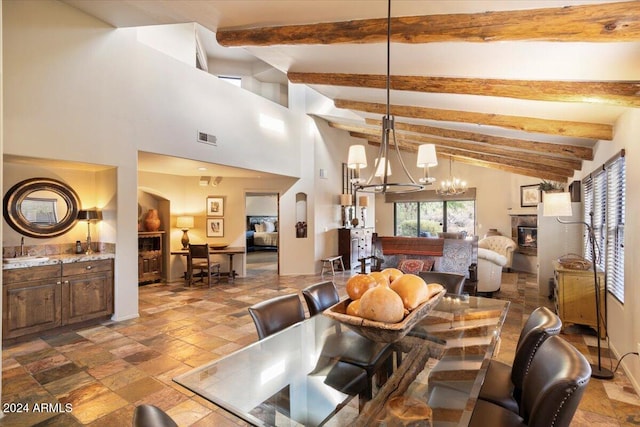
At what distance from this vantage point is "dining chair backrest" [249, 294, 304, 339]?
2.05 m

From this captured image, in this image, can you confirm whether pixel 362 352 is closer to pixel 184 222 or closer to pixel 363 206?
pixel 184 222

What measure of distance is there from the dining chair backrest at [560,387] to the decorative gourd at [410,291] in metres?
0.65

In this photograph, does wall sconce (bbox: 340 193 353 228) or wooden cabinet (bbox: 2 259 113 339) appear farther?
wall sconce (bbox: 340 193 353 228)

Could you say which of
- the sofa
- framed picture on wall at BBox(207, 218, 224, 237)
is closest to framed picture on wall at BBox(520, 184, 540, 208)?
the sofa

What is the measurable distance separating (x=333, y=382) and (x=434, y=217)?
31.9 feet

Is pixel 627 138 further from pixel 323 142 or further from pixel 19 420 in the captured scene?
pixel 323 142

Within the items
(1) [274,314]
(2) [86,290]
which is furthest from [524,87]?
(2) [86,290]

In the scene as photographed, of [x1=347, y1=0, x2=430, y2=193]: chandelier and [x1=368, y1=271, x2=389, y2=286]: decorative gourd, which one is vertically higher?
[x1=347, y1=0, x2=430, y2=193]: chandelier

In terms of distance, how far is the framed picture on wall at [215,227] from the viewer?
7219 mm

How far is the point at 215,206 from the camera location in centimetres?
723

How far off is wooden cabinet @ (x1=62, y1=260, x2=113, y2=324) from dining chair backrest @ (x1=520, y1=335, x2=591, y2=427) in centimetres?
472

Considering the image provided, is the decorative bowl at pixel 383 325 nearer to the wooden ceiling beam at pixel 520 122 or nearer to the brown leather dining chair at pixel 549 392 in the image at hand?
the brown leather dining chair at pixel 549 392

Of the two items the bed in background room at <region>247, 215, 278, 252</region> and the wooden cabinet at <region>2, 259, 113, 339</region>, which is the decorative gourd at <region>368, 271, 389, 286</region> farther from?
the bed in background room at <region>247, 215, 278, 252</region>

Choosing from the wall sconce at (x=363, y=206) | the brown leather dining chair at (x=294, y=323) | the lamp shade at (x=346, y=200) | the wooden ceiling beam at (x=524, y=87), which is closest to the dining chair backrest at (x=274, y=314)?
the brown leather dining chair at (x=294, y=323)
